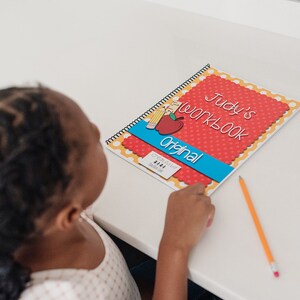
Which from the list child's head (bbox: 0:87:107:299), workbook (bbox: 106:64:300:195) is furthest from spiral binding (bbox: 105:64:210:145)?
child's head (bbox: 0:87:107:299)

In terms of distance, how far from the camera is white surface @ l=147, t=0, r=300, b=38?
958 millimetres

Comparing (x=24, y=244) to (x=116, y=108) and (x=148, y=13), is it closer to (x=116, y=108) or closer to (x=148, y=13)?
(x=116, y=108)

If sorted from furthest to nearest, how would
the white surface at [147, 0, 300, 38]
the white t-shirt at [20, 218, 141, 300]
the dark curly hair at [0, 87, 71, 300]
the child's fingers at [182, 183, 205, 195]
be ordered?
the white surface at [147, 0, 300, 38]
the child's fingers at [182, 183, 205, 195]
the white t-shirt at [20, 218, 141, 300]
the dark curly hair at [0, 87, 71, 300]

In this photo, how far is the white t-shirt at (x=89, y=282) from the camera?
58 centimetres

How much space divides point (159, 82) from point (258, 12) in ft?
0.90

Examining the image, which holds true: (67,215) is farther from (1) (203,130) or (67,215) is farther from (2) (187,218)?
(1) (203,130)

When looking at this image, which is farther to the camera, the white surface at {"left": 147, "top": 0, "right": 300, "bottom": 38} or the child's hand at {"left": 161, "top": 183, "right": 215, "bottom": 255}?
the white surface at {"left": 147, "top": 0, "right": 300, "bottom": 38}

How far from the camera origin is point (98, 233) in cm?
73

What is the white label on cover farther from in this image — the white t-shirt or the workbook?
the white t-shirt

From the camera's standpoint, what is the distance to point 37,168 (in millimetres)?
483

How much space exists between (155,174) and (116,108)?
0.67 feet

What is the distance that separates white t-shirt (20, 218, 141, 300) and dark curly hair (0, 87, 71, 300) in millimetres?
87

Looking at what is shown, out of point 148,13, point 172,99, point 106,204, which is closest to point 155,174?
point 106,204

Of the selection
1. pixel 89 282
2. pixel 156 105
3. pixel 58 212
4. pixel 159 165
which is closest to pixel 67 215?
pixel 58 212
